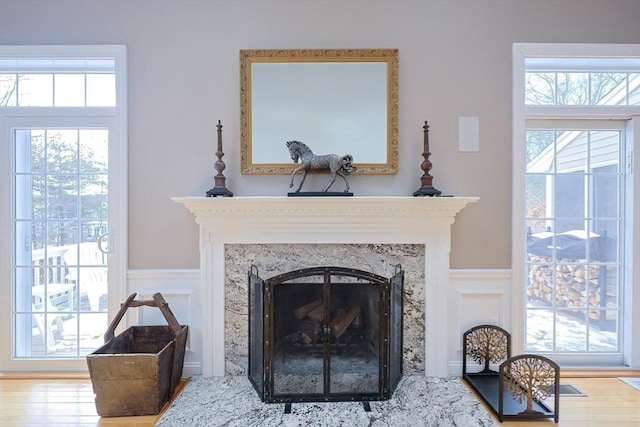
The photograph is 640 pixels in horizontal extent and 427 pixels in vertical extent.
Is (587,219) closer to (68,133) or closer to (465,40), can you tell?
(465,40)

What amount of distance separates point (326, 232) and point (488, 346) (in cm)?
137

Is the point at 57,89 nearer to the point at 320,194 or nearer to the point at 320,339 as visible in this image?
the point at 320,194

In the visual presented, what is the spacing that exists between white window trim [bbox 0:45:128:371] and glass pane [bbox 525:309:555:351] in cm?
301

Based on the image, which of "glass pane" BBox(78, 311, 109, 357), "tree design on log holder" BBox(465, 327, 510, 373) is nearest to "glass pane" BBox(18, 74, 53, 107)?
"glass pane" BBox(78, 311, 109, 357)

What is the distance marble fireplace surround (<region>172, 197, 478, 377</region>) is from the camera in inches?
89.2

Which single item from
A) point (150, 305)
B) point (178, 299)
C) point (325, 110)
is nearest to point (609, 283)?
point (325, 110)

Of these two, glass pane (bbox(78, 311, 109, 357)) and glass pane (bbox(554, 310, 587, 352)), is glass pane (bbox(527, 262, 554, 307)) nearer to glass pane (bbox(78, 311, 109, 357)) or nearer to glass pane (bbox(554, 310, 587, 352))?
glass pane (bbox(554, 310, 587, 352))

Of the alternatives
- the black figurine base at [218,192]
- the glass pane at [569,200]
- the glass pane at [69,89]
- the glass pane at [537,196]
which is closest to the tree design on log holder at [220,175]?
the black figurine base at [218,192]

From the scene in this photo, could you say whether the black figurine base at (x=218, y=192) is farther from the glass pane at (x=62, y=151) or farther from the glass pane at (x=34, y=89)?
the glass pane at (x=34, y=89)

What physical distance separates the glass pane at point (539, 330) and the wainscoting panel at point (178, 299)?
2.45 m

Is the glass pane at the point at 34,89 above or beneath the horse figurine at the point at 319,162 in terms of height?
above

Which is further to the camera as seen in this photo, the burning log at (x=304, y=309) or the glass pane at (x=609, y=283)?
the glass pane at (x=609, y=283)

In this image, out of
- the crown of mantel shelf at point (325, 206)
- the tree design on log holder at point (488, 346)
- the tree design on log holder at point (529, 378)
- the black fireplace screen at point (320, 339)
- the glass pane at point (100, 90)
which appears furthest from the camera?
the glass pane at point (100, 90)

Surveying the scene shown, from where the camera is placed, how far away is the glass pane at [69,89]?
251 centimetres
